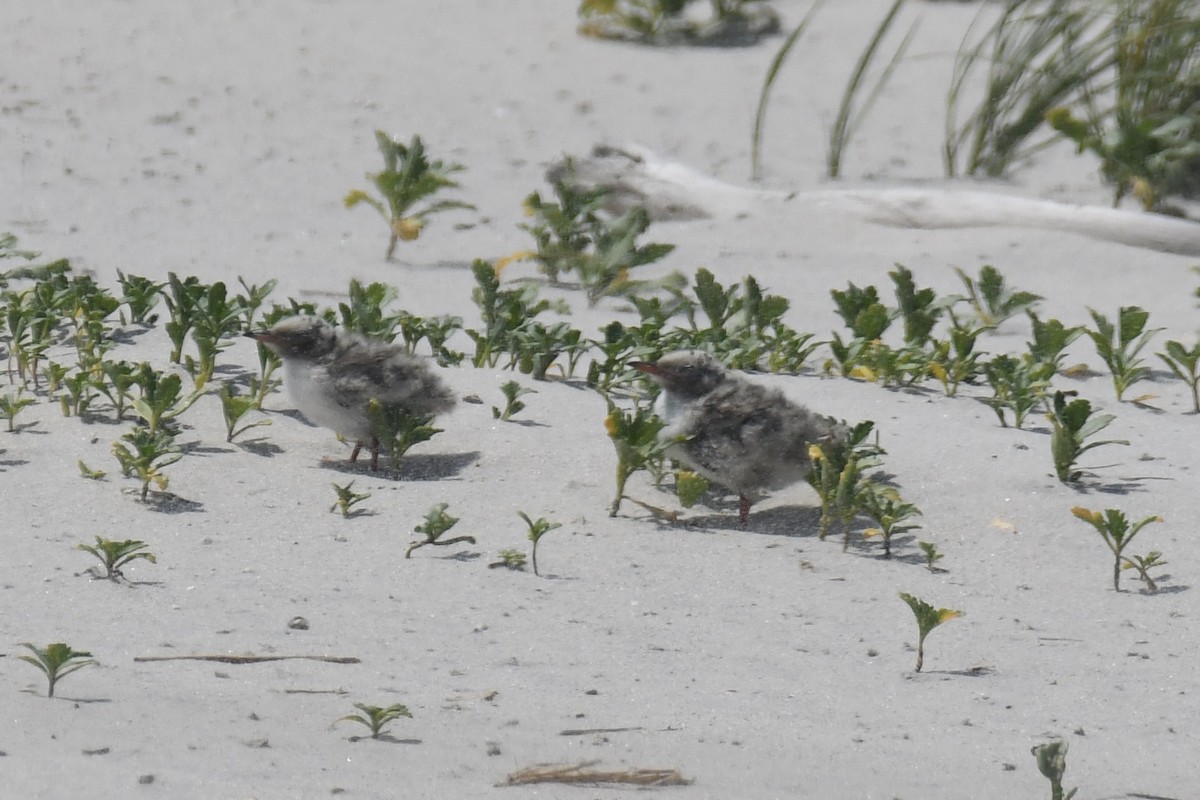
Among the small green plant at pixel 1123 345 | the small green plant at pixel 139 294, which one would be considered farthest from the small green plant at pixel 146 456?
the small green plant at pixel 1123 345

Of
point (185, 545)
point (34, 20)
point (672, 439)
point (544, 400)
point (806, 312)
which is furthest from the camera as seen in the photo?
point (34, 20)

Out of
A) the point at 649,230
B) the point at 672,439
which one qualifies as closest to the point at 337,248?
the point at 649,230

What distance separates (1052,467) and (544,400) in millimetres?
1937

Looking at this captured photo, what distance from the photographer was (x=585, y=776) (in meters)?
3.64

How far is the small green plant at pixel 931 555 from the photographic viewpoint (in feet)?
16.6

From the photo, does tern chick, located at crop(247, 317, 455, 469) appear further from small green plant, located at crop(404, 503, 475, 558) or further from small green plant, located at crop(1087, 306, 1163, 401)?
small green plant, located at crop(1087, 306, 1163, 401)

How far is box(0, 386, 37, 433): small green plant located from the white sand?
12 cm

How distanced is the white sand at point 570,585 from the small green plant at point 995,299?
0.17 m

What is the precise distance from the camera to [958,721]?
4.09 m

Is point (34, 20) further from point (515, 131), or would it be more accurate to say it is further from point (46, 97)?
point (515, 131)

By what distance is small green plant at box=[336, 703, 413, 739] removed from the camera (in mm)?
3719

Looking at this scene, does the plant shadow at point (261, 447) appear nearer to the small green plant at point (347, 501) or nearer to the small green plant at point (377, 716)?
the small green plant at point (347, 501)

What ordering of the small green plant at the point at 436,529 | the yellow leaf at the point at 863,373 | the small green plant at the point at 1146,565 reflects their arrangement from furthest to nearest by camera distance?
the yellow leaf at the point at 863,373 < the small green plant at the point at 436,529 < the small green plant at the point at 1146,565

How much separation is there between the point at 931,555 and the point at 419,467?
1892 millimetres
